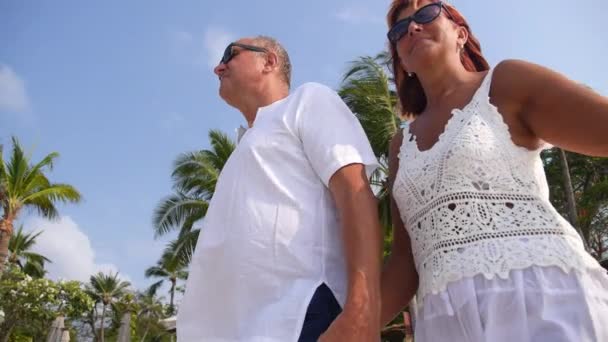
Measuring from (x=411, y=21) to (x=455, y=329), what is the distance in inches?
42.7

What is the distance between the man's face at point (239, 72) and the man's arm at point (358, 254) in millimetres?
754

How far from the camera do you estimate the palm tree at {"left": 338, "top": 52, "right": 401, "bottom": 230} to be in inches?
583

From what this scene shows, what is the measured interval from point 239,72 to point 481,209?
1094 millimetres

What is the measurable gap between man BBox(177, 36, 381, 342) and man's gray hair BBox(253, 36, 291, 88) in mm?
487

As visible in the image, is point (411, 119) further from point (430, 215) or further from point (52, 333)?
point (52, 333)

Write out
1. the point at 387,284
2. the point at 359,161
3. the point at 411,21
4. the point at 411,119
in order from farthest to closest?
the point at 411,119, the point at 411,21, the point at 387,284, the point at 359,161

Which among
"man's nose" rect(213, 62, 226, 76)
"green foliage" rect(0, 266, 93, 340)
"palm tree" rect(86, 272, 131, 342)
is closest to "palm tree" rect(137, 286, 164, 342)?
"palm tree" rect(86, 272, 131, 342)

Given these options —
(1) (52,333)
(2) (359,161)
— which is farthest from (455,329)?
(1) (52,333)

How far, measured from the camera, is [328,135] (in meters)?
1.55

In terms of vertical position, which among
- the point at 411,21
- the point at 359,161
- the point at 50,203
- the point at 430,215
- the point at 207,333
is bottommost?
the point at 207,333

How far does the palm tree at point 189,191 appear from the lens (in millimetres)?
17297

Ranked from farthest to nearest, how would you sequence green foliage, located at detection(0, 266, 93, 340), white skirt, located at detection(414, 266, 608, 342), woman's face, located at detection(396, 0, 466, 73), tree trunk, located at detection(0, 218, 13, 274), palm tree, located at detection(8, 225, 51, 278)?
palm tree, located at detection(8, 225, 51, 278) → green foliage, located at detection(0, 266, 93, 340) → tree trunk, located at detection(0, 218, 13, 274) → woman's face, located at detection(396, 0, 466, 73) → white skirt, located at detection(414, 266, 608, 342)

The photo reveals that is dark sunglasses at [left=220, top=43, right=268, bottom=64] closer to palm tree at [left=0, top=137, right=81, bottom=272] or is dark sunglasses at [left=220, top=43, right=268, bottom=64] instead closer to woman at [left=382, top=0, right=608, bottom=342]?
woman at [left=382, top=0, right=608, bottom=342]

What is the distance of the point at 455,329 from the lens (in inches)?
55.4
